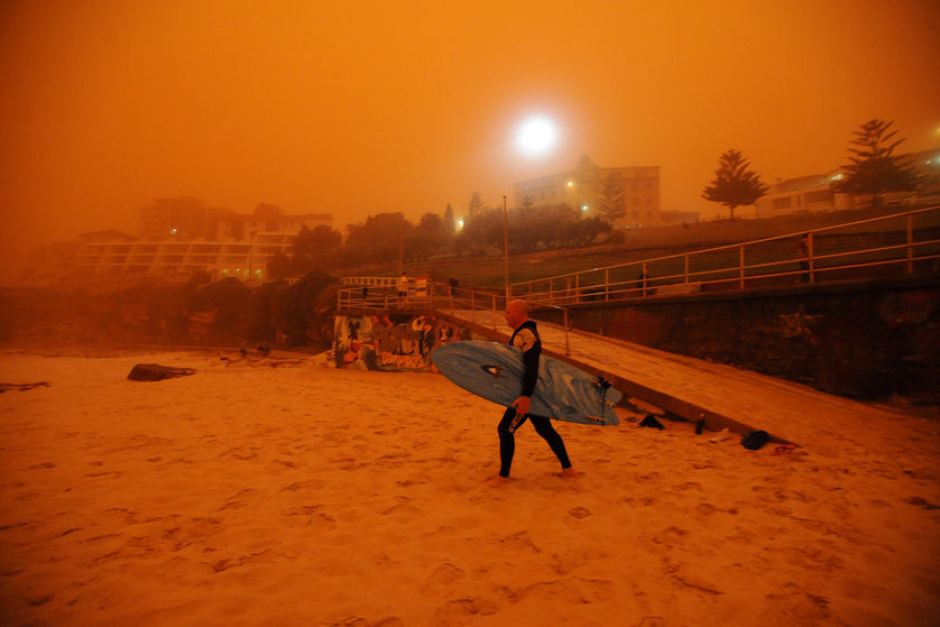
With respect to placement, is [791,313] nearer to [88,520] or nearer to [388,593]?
[388,593]

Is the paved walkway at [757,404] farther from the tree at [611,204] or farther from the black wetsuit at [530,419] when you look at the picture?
the tree at [611,204]

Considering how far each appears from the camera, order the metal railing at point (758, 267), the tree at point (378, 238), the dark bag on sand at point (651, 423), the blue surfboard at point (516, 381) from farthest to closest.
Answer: the tree at point (378, 238) → the metal railing at point (758, 267) → the dark bag on sand at point (651, 423) → the blue surfboard at point (516, 381)

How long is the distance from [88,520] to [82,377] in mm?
15501

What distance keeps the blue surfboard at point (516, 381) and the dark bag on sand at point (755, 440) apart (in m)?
1.84

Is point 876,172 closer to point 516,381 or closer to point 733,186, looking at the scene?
point 733,186

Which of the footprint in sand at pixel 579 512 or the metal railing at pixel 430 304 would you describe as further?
the metal railing at pixel 430 304

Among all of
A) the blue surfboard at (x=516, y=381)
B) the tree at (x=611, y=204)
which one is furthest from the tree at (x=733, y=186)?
the blue surfboard at (x=516, y=381)

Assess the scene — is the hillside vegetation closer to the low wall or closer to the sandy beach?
the low wall

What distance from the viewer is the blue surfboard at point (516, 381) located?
410 centimetres

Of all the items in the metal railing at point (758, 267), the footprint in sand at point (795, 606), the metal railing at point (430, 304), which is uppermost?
the metal railing at point (758, 267)

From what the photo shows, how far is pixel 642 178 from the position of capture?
79.8 metres

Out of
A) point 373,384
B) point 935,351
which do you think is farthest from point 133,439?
point 935,351

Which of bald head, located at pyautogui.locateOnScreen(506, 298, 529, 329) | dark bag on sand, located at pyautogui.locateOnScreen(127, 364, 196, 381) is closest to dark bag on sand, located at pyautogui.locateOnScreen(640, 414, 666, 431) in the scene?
bald head, located at pyautogui.locateOnScreen(506, 298, 529, 329)

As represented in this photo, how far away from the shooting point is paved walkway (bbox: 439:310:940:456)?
208 inches
